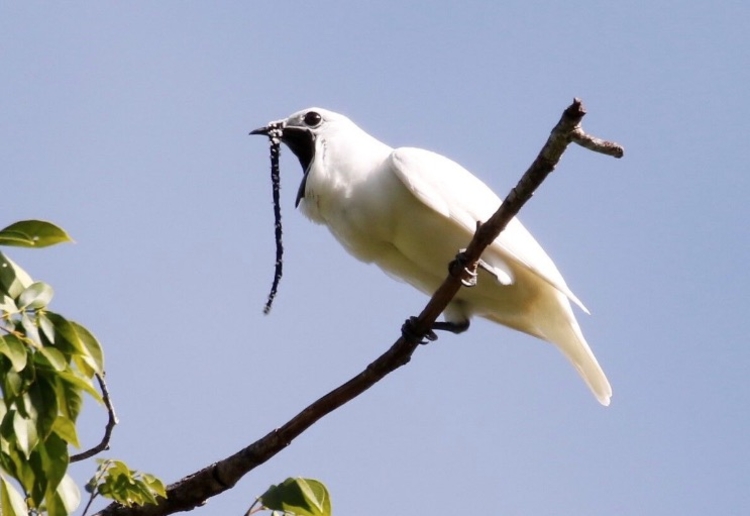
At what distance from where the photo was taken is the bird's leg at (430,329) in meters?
4.13

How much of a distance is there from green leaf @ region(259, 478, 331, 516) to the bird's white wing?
2051 millimetres

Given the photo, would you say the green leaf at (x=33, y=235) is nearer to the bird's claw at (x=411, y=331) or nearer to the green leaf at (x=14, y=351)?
the green leaf at (x=14, y=351)

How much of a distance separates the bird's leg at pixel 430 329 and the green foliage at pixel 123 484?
1.30m

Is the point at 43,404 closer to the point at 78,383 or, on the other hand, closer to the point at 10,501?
the point at 78,383

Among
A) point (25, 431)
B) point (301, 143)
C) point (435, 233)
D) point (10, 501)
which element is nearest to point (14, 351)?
point (25, 431)

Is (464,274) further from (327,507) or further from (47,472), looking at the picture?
(47,472)

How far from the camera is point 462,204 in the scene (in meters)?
5.11

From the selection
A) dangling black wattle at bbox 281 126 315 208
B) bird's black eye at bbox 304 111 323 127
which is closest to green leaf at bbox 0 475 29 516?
dangling black wattle at bbox 281 126 315 208

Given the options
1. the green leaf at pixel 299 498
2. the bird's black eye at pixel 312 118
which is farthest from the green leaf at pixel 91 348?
the bird's black eye at pixel 312 118

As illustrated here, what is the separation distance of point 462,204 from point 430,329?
1002mm

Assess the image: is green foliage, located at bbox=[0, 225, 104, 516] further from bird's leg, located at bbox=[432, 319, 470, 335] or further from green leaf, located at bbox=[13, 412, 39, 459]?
bird's leg, located at bbox=[432, 319, 470, 335]

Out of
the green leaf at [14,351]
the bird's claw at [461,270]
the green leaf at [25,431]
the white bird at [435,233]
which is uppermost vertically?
the white bird at [435,233]

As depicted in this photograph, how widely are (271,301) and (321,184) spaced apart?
2.96 feet

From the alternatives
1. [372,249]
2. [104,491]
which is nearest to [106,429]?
[104,491]
